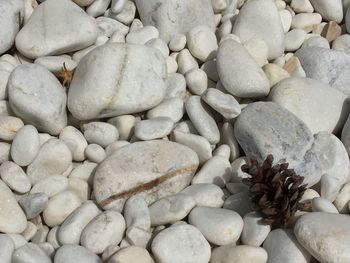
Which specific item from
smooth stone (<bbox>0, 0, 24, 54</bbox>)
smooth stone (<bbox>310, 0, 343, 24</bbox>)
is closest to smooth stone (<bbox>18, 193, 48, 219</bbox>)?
smooth stone (<bbox>0, 0, 24, 54</bbox>)

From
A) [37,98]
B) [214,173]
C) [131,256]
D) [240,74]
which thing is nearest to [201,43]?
[240,74]

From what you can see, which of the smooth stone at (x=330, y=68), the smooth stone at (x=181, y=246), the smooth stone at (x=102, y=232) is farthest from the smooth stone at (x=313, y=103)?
the smooth stone at (x=102, y=232)

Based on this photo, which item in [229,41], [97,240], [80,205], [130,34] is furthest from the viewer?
[130,34]

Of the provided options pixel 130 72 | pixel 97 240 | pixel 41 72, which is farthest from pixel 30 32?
pixel 97 240

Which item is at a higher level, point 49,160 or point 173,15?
point 173,15

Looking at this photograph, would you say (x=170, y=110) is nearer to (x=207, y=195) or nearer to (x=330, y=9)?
(x=207, y=195)

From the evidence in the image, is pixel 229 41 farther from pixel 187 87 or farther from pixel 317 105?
pixel 317 105

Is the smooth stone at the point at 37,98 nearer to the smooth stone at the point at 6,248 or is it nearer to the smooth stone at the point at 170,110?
the smooth stone at the point at 170,110
